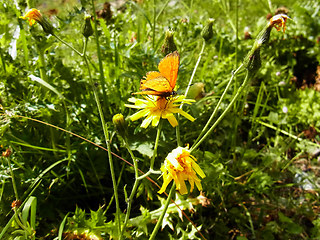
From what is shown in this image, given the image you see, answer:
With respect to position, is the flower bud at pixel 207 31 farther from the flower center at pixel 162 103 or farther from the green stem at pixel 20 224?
the green stem at pixel 20 224

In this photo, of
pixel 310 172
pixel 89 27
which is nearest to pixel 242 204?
pixel 310 172

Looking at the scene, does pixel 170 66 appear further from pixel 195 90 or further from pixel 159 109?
pixel 195 90

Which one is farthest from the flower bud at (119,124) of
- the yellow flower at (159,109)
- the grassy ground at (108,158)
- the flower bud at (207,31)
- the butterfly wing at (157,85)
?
the flower bud at (207,31)

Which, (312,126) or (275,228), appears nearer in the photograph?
(275,228)

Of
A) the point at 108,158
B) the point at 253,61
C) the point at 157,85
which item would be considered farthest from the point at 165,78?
the point at 108,158

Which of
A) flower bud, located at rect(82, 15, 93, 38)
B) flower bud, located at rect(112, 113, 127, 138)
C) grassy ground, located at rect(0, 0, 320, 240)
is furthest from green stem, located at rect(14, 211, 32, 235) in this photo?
flower bud, located at rect(82, 15, 93, 38)

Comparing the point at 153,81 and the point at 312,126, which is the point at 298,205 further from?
the point at 153,81

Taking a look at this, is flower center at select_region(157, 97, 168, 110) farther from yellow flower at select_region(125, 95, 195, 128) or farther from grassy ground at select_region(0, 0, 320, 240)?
grassy ground at select_region(0, 0, 320, 240)
